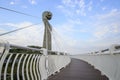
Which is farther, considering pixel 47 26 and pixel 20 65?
pixel 47 26

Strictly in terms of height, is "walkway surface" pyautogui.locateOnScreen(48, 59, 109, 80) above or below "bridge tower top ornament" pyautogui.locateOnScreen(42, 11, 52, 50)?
below

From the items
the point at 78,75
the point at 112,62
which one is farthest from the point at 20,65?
the point at 78,75

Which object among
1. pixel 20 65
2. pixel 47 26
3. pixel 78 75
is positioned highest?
pixel 47 26

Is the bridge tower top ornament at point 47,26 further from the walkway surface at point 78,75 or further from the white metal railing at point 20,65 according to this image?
the white metal railing at point 20,65

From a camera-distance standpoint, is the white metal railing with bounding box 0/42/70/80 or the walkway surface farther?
the walkway surface

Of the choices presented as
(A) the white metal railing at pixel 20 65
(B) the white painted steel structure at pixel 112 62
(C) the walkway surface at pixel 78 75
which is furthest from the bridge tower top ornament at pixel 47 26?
(A) the white metal railing at pixel 20 65

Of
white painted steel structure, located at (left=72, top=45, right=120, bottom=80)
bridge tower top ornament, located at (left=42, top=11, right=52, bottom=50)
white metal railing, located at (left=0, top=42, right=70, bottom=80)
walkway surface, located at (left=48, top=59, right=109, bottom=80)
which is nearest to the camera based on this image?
white metal railing, located at (left=0, top=42, right=70, bottom=80)

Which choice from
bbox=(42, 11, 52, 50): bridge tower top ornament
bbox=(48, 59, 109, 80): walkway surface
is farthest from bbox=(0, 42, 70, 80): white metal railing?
bbox=(42, 11, 52, 50): bridge tower top ornament

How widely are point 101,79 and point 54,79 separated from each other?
170 cm

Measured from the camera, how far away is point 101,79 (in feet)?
24.5

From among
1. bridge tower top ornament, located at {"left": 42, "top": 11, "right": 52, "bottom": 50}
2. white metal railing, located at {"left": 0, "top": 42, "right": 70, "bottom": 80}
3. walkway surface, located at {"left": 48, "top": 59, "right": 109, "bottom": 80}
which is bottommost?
walkway surface, located at {"left": 48, "top": 59, "right": 109, "bottom": 80}

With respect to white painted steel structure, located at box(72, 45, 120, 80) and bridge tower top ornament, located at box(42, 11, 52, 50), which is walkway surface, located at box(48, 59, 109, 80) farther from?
bridge tower top ornament, located at box(42, 11, 52, 50)

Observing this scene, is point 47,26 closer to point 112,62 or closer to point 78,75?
point 78,75

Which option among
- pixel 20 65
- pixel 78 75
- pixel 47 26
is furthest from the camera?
pixel 47 26
